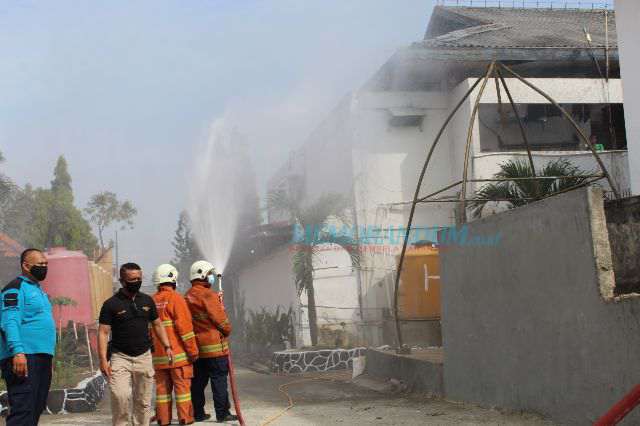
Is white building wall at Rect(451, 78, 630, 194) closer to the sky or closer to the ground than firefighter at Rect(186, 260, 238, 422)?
closer to the sky

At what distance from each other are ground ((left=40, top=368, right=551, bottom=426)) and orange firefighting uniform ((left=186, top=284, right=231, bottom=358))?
2.58ft

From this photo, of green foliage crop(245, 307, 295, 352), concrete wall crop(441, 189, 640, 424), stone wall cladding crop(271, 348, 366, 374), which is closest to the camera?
concrete wall crop(441, 189, 640, 424)

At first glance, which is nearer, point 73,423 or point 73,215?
point 73,423

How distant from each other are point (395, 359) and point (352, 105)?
1113 cm

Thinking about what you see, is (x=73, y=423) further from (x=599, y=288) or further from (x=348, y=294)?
(x=348, y=294)

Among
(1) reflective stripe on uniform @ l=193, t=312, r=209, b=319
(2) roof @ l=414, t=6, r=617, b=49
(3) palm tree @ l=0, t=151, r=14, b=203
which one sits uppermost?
(2) roof @ l=414, t=6, r=617, b=49

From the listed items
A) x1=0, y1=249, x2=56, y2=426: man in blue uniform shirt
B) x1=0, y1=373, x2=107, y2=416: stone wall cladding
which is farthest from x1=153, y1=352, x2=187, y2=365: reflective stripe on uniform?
x1=0, y1=373, x2=107, y2=416: stone wall cladding

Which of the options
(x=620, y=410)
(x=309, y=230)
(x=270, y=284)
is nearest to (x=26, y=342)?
(x=620, y=410)

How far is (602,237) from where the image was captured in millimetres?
6398

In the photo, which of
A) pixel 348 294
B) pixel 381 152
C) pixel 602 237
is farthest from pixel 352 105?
pixel 602 237

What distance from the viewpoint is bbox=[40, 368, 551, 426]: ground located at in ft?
26.2

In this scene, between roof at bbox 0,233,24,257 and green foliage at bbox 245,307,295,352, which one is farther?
roof at bbox 0,233,24,257

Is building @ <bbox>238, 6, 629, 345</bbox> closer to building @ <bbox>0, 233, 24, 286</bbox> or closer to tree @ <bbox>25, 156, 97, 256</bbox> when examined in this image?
building @ <bbox>0, 233, 24, 286</bbox>

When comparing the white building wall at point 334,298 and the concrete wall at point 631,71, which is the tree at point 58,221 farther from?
the concrete wall at point 631,71
